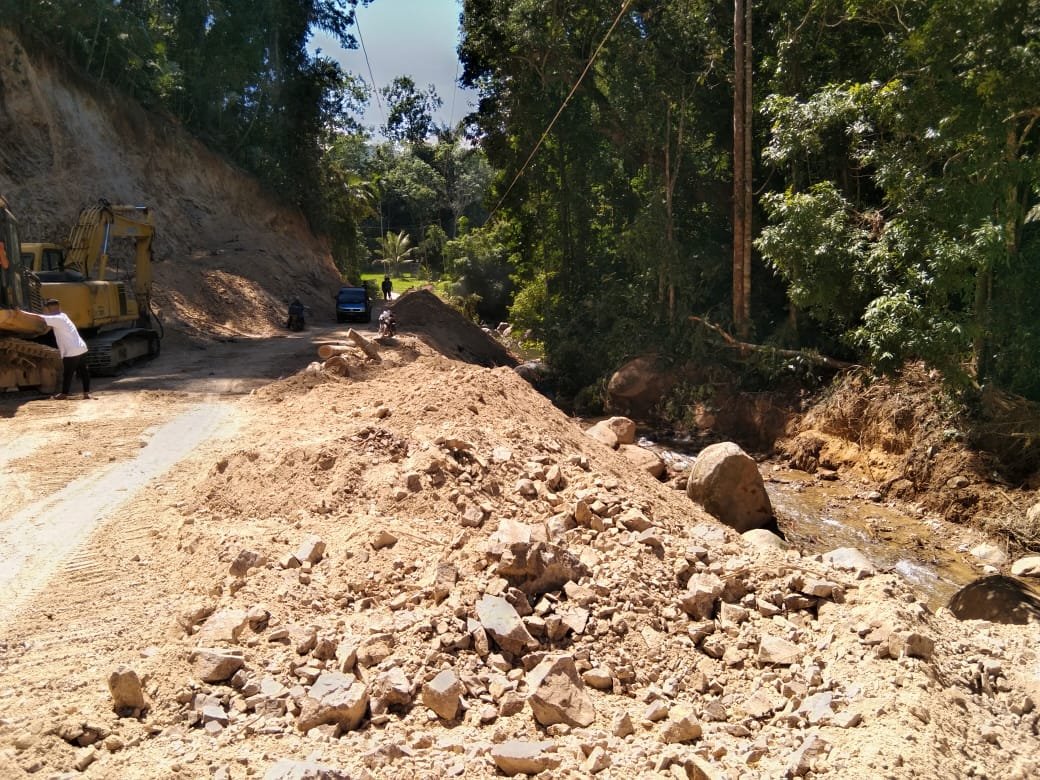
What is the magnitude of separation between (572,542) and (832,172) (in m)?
13.0

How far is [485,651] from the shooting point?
5.36 m

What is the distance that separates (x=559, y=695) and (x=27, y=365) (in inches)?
476

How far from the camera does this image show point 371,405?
1104 cm

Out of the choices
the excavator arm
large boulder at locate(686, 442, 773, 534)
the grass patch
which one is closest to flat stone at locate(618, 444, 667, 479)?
large boulder at locate(686, 442, 773, 534)

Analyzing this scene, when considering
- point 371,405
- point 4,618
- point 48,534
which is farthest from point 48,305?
point 4,618

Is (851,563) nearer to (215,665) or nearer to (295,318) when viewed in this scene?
(215,665)

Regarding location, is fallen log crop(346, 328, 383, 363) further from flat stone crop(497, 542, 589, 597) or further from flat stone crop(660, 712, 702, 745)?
flat stone crop(660, 712, 702, 745)

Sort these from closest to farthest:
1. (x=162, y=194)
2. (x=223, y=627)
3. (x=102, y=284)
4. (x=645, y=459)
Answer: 1. (x=223, y=627)
2. (x=645, y=459)
3. (x=102, y=284)
4. (x=162, y=194)

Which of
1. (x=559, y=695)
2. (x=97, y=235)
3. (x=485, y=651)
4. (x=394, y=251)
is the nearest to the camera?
(x=559, y=695)

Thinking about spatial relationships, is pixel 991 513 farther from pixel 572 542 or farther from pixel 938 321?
pixel 572 542

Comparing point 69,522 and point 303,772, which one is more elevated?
point 69,522

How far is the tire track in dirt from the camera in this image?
658cm

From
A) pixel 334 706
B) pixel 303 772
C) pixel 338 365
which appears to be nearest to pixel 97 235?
pixel 338 365

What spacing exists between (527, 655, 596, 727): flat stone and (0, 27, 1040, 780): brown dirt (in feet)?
0.28
